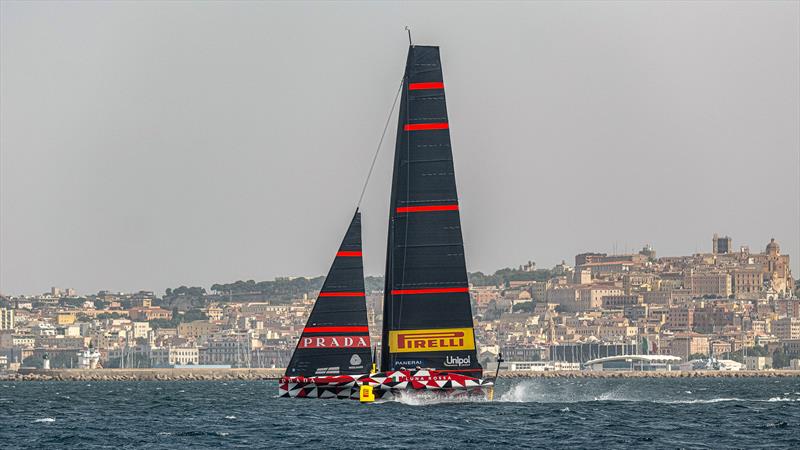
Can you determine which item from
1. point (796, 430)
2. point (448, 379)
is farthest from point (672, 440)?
point (448, 379)

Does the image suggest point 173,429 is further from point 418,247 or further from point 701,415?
point 701,415

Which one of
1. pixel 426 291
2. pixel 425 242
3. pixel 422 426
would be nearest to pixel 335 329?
pixel 426 291

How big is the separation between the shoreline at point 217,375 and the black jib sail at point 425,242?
396 ft

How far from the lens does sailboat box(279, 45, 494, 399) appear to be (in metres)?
44.4

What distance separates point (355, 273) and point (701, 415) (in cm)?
1072

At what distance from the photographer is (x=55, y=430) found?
140ft

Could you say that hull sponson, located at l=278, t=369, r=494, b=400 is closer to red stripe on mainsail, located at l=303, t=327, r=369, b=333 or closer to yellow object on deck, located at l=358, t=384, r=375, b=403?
yellow object on deck, located at l=358, t=384, r=375, b=403

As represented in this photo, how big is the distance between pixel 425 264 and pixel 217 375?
5448 inches

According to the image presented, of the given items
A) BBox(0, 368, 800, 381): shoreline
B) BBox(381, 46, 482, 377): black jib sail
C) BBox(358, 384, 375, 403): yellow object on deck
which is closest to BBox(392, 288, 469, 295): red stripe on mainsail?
BBox(381, 46, 482, 377): black jib sail

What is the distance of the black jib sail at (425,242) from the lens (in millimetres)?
44375

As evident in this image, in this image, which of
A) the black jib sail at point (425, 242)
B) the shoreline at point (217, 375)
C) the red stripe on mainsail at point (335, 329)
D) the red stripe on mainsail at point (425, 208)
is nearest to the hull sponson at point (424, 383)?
the black jib sail at point (425, 242)

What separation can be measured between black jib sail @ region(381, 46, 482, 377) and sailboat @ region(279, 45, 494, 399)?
3cm

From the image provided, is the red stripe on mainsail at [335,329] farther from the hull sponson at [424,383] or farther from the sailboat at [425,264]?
the sailboat at [425,264]

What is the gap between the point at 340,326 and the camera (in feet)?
160
